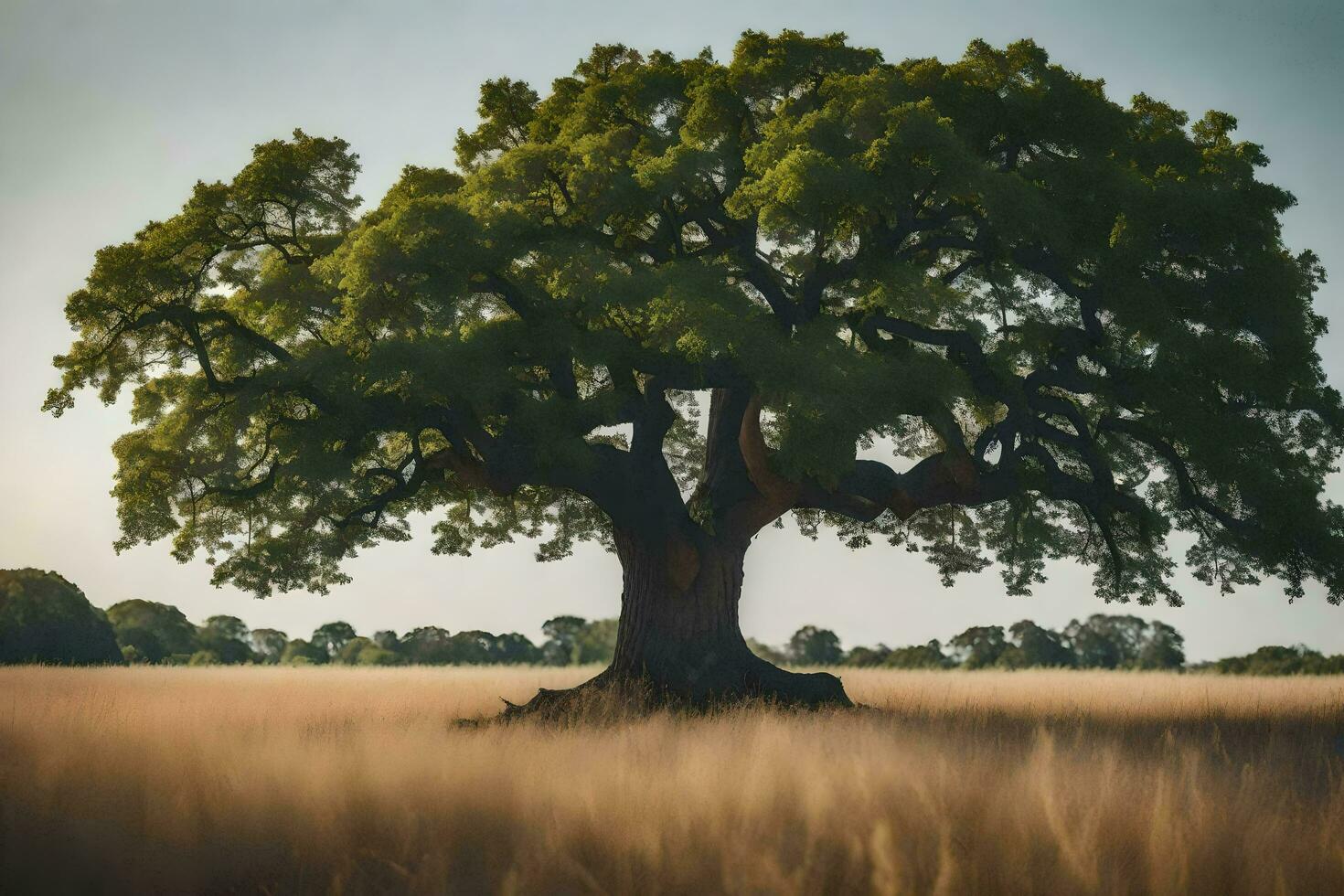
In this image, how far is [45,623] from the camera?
3519 cm

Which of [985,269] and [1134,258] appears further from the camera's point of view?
[985,269]

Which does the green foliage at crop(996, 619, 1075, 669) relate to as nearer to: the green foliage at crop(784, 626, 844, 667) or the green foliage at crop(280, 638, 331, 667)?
the green foliage at crop(784, 626, 844, 667)

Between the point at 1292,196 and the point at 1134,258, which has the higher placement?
the point at 1292,196

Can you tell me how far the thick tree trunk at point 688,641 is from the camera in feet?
55.9

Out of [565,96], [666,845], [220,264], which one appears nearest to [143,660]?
[220,264]

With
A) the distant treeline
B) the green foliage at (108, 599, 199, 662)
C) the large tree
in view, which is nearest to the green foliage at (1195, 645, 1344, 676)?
the distant treeline

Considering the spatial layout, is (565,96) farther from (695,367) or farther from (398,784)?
(398,784)

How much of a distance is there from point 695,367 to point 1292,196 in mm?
8221

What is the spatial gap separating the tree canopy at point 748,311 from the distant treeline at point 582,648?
23.9 metres

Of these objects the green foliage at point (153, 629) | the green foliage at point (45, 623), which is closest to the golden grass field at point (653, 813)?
the green foliage at point (45, 623)

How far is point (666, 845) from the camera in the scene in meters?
6.86

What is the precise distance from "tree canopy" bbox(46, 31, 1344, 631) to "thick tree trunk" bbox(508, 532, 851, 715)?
0.59 m

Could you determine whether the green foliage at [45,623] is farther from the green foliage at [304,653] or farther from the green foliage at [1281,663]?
the green foliage at [1281,663]

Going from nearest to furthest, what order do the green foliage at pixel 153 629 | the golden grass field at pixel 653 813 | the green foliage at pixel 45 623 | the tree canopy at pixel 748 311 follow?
1. the golden grass field at pixel 653 813
2. the tree canopy at pixel 748 311
3. the green foliage at pixel 45 623
4. the green foliage at pixel 153 629
